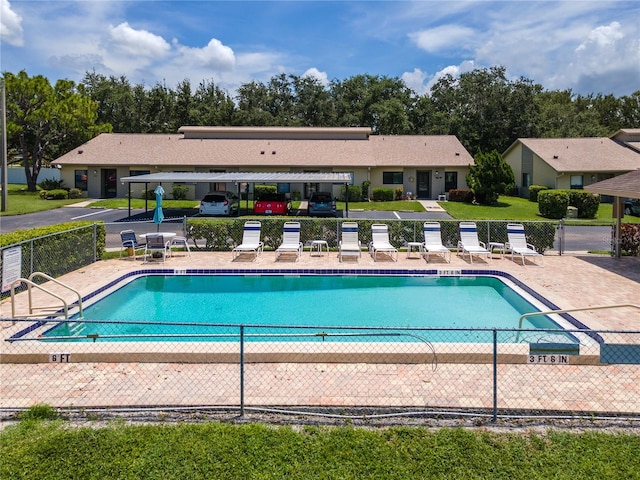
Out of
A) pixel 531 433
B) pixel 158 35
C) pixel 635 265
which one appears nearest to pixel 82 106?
pixel 158 35

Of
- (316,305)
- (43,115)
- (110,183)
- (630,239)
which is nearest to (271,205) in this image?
(110,183)

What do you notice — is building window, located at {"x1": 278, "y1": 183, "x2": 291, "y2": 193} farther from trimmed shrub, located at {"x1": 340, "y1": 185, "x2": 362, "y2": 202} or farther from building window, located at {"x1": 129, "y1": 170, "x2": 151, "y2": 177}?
building window, located at {"x1": 129, "y1": 170, "x2": 151, "y2": 177}

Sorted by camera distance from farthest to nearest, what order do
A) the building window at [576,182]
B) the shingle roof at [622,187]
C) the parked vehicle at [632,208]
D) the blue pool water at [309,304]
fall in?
the building window at [576,182]
the parked vehicle at [632,208]
the shingle roof at [622,187]
the blue pool water at [309,304]

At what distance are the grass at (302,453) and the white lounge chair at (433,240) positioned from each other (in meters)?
11.0

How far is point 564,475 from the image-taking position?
462 cm

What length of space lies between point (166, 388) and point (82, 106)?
40697mm

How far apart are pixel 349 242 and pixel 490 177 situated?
62.6 ft

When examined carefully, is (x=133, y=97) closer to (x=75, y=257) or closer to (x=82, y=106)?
(x=82, y=106)

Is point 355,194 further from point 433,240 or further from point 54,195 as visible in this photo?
point 54,195

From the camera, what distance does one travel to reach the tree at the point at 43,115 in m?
38.5

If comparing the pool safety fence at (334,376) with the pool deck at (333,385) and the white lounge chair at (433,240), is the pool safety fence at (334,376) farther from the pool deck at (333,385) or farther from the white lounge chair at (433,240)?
the white lounge chair at (433,240)

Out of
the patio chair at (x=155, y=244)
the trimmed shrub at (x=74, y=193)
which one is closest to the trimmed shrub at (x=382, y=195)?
the trimmed shrub at (x=74, y=193)

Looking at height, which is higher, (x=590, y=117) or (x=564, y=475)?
(x=590, y=117)

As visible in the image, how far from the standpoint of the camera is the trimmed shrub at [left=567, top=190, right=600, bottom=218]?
2928 cm
